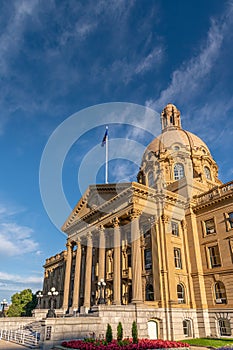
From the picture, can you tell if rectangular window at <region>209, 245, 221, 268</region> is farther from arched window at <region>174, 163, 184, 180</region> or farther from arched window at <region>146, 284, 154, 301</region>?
arched window at <region>174, 163, 184, 180</region>

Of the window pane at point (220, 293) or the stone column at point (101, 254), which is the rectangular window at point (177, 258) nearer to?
the window pane at point (220, 293)

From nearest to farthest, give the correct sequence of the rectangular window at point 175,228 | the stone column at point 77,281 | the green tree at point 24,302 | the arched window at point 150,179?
the rectangular window at point 175,228
the stone column at point 77,281
the arched window at point 150,179
the green tree at point 24,302

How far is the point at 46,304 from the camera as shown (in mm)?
61625

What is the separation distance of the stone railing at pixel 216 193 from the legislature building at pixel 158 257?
0.13 metres

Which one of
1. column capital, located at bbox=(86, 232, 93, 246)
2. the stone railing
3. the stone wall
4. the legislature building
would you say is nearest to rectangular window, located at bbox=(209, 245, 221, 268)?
the legislature building

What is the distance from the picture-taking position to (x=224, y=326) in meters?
30.3

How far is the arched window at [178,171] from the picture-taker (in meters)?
48.4

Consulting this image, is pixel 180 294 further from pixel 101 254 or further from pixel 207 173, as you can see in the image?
pixel 207 173

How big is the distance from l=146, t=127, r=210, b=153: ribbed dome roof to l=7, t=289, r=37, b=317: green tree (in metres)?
54.5

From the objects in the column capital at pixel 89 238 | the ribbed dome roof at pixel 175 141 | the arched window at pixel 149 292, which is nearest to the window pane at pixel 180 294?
the arched window at pixel 149 292

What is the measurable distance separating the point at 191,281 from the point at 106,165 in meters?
20.5

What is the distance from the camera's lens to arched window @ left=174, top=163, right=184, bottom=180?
159 feet

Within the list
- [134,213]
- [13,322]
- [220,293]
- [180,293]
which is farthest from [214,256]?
[13,322]

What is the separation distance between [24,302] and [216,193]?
65.8 m
